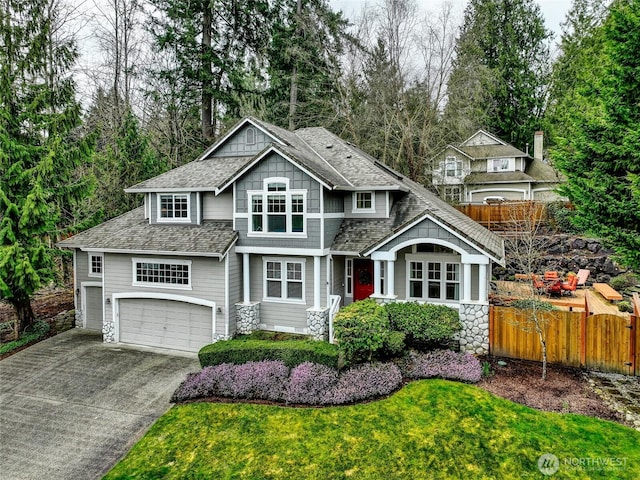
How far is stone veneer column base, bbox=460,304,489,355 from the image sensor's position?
12133 millimetres

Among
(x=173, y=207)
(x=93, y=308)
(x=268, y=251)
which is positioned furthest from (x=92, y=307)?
(x=268, y=251)

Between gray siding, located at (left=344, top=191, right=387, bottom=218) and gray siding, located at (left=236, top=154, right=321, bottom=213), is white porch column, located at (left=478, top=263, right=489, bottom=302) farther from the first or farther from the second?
gray siding, located at (left=236, top=154, right=321, bottom=213)

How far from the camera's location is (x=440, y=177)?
27.2m

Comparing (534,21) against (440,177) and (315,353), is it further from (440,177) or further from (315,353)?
(315,353)

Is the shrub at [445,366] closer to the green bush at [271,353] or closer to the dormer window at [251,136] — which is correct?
the green bush at [271,353]

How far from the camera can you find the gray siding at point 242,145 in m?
16.9

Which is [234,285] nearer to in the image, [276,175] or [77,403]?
[276,175]

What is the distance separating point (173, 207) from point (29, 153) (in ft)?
18.1

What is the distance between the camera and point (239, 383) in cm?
1064

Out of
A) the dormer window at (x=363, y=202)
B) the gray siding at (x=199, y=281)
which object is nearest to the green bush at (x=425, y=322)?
the dormer window at (x=363, y=202)

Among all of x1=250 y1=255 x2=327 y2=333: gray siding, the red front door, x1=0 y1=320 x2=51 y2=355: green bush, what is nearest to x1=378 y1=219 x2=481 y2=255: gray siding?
the red front door

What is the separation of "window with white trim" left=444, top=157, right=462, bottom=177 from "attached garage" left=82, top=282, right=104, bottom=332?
25.3 meters

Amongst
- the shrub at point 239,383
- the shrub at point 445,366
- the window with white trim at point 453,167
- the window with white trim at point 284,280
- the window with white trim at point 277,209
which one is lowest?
the shrub at point 239,383

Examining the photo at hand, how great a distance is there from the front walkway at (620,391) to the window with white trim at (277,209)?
970cm
